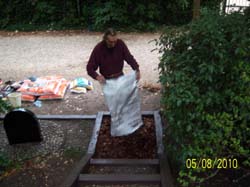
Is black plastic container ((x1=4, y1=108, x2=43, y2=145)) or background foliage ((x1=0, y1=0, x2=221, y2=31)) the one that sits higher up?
background foliage ((x1=0, y1=0, x2=221, y2=31))

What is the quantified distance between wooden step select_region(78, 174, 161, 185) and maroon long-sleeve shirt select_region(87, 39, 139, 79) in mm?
1412

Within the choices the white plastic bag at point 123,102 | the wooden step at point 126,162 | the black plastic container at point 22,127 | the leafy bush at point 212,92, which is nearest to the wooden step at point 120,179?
the wooden step at point 126,162

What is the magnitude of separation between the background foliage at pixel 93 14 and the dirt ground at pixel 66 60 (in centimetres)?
58

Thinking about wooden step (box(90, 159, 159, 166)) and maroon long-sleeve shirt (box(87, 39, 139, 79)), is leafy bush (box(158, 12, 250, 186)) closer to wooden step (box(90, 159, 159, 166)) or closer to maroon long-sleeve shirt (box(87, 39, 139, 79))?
wooden step (box(90, 159, 159, 166))

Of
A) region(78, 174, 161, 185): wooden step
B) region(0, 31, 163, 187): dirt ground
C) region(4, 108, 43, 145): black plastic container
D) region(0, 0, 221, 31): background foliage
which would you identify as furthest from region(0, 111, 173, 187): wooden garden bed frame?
region(0, 0, 221, 31): background foliage

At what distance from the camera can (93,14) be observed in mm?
12180

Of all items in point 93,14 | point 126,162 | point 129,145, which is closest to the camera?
point 126,162

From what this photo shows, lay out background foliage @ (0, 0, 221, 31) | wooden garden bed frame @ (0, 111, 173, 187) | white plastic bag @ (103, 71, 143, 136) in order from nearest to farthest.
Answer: wooden garden bed frame @ (0, 111, 173, 187) → white plastic bag @ (103, 71, 143, 136) → background foliage @ (0, 0, 221, 31)

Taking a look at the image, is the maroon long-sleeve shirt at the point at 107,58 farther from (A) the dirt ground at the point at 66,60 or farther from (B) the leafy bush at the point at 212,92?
(B) the leafy bush at the point at 212,92

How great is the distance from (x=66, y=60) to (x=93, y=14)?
3653mm


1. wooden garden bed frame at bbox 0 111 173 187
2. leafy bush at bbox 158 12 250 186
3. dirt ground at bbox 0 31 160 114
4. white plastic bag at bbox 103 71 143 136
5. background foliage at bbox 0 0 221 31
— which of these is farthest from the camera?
background foliage at bbox 0 0 221 31

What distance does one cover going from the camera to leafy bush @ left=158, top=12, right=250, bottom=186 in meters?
3.08

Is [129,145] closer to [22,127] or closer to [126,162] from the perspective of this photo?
[126,162]

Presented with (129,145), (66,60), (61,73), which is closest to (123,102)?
(129,145)
